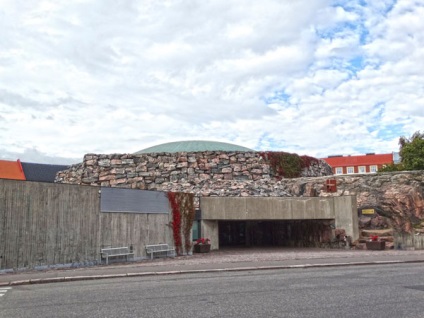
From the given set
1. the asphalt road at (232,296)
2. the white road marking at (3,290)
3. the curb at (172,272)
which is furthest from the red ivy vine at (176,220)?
the white road marking at (3,290)

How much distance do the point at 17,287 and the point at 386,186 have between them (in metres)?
19.8

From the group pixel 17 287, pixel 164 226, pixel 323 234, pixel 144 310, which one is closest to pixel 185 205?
pixel 164 226

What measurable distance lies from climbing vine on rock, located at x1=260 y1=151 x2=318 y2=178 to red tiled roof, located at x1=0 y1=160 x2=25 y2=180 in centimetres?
3013

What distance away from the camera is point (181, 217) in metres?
22.0

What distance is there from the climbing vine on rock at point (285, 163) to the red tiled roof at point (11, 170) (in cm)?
3013

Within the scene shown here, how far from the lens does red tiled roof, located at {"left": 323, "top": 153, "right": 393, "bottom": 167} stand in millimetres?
95500

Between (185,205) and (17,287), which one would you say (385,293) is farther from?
(185,205)

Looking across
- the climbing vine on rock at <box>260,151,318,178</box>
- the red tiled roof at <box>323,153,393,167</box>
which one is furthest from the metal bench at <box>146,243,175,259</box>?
the red tiled roof at <box>323,153,393,167</box>

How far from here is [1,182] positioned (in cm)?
1509

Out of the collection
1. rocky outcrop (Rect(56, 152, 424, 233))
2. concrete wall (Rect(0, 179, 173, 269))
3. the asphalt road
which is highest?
rocky outcrop (Rect(56, 152, 424, 233))

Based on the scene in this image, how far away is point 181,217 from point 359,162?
82796 mm

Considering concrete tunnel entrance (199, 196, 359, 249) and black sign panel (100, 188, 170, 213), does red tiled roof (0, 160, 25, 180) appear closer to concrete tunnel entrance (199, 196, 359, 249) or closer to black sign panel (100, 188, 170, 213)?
concrete tunnel entrance (199, 196, 359, 249)

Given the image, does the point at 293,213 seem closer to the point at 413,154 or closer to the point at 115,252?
the point at 115,252

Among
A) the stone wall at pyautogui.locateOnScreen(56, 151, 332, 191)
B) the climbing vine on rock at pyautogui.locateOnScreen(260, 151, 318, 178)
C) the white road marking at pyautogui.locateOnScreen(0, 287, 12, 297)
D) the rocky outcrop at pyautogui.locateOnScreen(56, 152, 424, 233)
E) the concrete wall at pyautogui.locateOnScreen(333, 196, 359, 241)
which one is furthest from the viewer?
the climbing vine on rock at pyautogui.locateOnScreen(260, 151, 318, 178)
